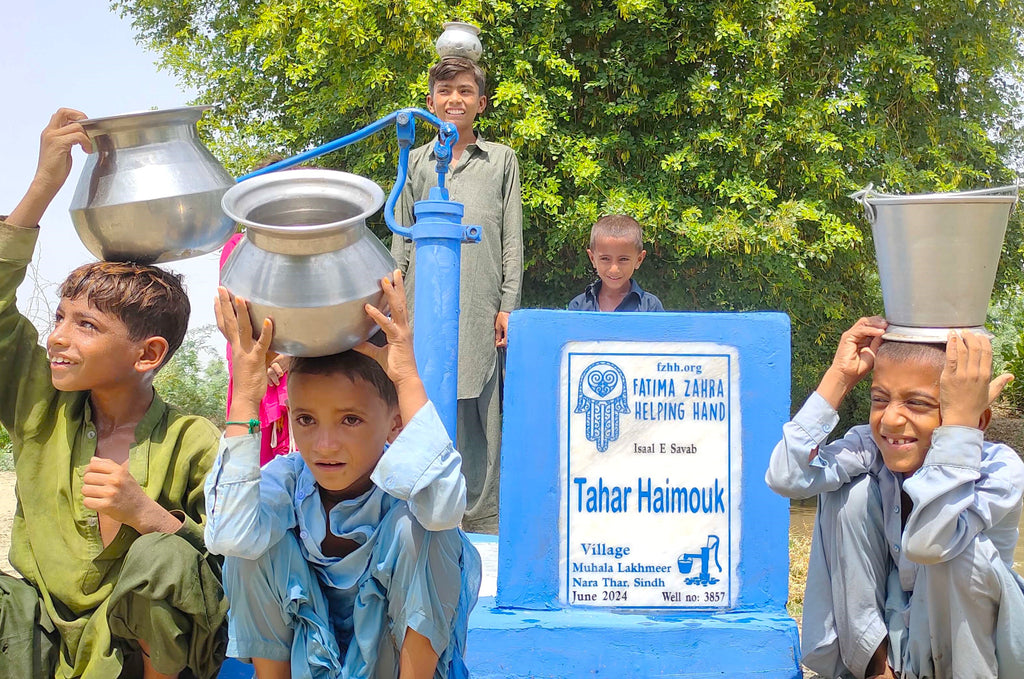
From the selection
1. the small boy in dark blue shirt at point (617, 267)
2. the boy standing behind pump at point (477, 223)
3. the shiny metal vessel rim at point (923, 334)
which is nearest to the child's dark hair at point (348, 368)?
the shiny metal vessel rim at point (923, 334)

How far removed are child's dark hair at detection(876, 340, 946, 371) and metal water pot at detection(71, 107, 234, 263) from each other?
5.47 ft

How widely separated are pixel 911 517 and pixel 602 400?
1.22m

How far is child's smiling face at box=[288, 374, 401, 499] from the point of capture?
229cm

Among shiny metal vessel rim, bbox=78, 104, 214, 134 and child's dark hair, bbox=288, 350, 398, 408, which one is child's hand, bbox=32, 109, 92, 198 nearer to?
shiny metal vessel rim, bbox=78, 104, 214, 134

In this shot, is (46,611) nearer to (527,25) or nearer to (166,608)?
(166,608)

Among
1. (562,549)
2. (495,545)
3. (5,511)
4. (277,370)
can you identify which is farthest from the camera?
(5,511)

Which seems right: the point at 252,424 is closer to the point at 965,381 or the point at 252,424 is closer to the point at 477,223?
the point at 965,381

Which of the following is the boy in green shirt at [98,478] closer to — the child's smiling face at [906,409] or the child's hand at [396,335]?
the child's hand at [396,335]

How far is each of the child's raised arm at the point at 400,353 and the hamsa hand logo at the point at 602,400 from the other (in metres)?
1.20

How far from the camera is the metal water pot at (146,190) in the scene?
2457 millimetres

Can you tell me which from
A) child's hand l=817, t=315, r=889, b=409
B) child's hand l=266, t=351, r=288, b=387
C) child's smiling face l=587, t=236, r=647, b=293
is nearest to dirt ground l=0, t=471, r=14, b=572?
child's hand l=266, t=351, r=288, b=387

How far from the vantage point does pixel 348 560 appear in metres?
2.30

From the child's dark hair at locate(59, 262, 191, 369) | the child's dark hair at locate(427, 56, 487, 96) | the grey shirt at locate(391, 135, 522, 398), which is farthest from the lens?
the grey shirt at locate(391, 135, 522, 398)

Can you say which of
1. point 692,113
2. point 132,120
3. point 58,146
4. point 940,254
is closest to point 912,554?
point 940,254
